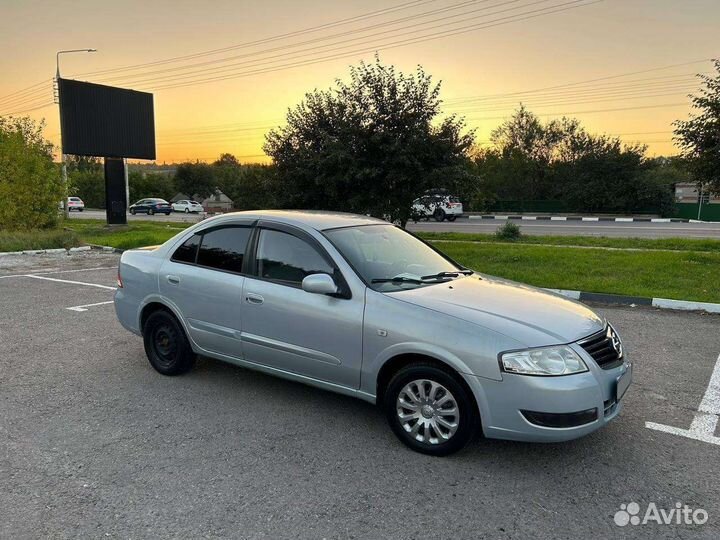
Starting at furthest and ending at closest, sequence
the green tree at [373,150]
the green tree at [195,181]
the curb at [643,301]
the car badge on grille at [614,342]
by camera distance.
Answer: the green tree at [195,181] → the green tree at [373,150] → the curb at [643,301] → the car badge on grille at [614,342]

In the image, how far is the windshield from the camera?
13.3ft

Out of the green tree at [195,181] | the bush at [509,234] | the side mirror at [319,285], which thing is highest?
the green tree at [195,181]

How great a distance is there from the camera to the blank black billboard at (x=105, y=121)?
23.0 m

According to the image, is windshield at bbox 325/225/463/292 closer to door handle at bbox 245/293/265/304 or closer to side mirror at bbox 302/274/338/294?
side mirror at bbox 302/274/338/294

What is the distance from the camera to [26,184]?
18812mm

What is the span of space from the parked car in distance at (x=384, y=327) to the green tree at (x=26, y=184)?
54.4 ft

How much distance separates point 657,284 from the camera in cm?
931

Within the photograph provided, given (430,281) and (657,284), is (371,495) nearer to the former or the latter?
(430,281)

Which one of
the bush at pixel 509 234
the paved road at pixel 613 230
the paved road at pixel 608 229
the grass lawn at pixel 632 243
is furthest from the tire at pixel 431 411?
the paved road at pixel 608 229

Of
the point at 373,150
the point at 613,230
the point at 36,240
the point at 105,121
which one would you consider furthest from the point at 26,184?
the point at 613,230

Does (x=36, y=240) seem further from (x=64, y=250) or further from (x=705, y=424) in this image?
(x=705, y=424)

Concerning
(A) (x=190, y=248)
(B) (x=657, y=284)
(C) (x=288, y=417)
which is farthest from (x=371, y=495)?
(B) (x=657, y=284)

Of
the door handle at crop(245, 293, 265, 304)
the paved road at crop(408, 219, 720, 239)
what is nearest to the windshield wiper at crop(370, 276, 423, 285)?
the door handle at crop(245, 293, 265, 304)

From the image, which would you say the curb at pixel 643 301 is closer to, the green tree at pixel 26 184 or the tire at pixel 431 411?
the tire at pixel 431 411
